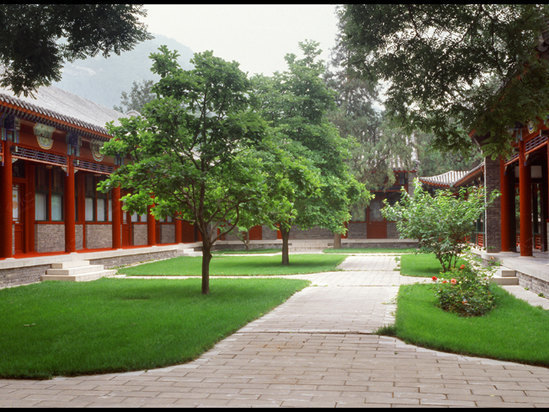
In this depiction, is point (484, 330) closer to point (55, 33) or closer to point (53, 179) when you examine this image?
point (55, 33)

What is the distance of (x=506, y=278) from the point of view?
1182 centimetres

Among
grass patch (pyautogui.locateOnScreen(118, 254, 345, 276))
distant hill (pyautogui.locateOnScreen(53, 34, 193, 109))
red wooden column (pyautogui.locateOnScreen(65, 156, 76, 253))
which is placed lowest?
grass patch (pyautogui.locateOnScreen(118, 254, 345, 276))

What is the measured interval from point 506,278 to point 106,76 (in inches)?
6429

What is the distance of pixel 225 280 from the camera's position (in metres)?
13.9

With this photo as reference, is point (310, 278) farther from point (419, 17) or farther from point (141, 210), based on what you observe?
point (419, 17)

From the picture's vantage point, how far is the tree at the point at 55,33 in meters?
6.61

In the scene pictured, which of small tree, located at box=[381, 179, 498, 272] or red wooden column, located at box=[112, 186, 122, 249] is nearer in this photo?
small tree, located at box=[381, 179, 498, 272]

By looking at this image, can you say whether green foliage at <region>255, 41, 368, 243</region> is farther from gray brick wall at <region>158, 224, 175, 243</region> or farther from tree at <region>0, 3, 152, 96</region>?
tree at <region>0, 3, 152, 96</region>

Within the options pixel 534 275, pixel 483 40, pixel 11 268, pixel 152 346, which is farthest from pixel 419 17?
pixel 11 268

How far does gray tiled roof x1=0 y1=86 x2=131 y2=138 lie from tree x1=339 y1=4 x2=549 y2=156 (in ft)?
18.1

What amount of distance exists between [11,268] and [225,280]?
5.21m

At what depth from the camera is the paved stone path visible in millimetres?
4160

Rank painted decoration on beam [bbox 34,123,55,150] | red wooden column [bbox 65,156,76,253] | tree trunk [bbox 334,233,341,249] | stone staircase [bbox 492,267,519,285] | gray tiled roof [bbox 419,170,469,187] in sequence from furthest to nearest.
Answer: tree trunk [bbox 334,233,341,249] < gray tiled roof [bbox 419,170,469,187] < red wooden column [bbox 65,156,76,253] < painted decoration on beam [bbox 34,123,55,150] < stone staircase [bbox 492,267,519,285]

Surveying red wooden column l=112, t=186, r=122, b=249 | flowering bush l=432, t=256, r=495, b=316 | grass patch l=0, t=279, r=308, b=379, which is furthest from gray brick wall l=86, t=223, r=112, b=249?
flowering bush l=432, t=256, r=495, b=316
